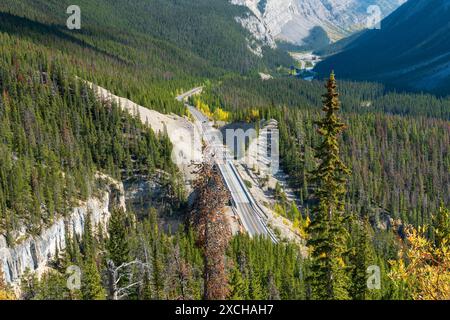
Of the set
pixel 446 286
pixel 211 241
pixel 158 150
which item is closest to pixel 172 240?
pixel 158 150

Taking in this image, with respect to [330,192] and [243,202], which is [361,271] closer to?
[330,192]

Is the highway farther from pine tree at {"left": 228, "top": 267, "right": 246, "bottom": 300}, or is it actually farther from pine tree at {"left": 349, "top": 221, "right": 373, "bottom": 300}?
pine tree at {"left": 349, "top": 221, "right": 373, "bottom": 300}

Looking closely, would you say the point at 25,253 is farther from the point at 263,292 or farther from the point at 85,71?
the point at 85,71

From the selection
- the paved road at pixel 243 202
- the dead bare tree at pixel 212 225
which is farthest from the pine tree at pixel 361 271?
the paved road at pixel 243 202

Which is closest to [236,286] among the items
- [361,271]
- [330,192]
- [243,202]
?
[361,271]

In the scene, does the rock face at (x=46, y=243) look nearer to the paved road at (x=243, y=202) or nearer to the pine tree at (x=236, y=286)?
the paved road at (x=243, y=202)
